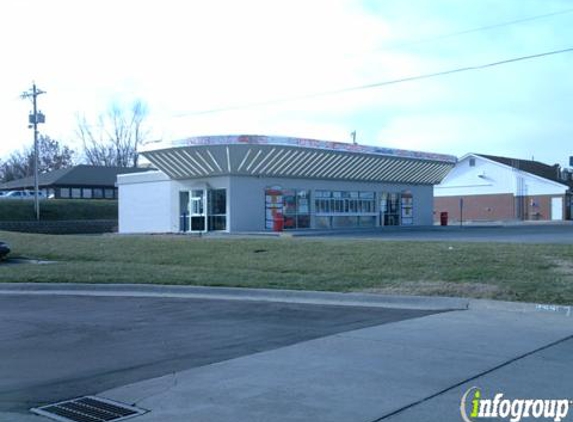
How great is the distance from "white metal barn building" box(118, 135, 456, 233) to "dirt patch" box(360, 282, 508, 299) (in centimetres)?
2080

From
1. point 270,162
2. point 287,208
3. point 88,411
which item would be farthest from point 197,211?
point 88,411

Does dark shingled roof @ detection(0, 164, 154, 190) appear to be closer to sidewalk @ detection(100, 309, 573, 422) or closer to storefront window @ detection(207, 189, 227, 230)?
storefront window @ detection(207, 189, 227, 230)

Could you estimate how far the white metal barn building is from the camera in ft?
120

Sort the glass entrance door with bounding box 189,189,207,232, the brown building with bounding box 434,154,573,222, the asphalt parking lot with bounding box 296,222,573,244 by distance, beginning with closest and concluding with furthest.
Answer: the asphalt parking lot with bounding box 296,222,573,244 < the glass entrance door with bounding box 189,189,207,232 < the brown building with bounding box 434,154,573,222

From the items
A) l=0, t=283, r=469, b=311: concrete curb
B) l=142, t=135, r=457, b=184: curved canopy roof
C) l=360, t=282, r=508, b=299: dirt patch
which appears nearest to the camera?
l=0, t=283, r=469, b=311: concrete curb

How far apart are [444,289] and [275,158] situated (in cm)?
2326

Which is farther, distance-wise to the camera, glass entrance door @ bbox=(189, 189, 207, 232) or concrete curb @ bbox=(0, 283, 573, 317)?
glass entrance door @ bbox=(189, 189, 207, 232)

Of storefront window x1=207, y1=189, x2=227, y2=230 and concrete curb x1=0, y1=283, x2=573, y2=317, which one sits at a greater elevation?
storefront window x1=207, y1=189, x2=227, y2=230

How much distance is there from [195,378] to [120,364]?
131 cm

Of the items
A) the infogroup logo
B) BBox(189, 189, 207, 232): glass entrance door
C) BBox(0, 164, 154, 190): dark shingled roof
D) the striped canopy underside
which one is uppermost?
BBox(0, 164, 154, 190): dark shingled roof

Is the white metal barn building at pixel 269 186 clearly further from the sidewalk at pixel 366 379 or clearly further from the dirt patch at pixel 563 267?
the sidewalk at pixel 366 379

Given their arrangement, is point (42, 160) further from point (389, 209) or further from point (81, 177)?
point (389, 209)

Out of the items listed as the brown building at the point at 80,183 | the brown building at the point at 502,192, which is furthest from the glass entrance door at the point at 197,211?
the brown building at the point at 80,183

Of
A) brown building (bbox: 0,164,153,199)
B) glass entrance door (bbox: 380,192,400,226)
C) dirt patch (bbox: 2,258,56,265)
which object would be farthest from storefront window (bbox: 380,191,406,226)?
brown building (bbox: 0,164,153,199)
